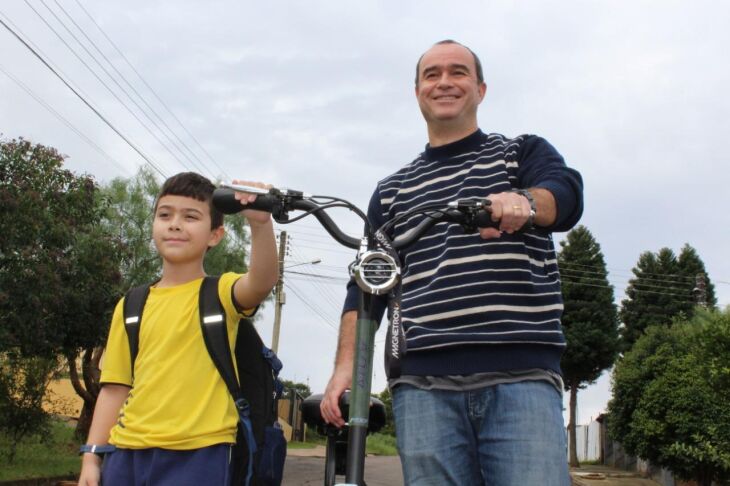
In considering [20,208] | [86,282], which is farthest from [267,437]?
[86,282]

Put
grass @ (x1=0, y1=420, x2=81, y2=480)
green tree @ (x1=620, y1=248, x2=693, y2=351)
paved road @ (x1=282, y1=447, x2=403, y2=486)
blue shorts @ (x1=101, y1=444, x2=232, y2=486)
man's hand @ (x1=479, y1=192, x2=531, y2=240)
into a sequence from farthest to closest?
1. green tree @ (x1=620, y1=248, x2=693, y2=351)
2. paved road @ (x1=282, y1=447, x2=403, y2=486)
3. grass @ (x1=0, y1=420, x2=81, y2=480)
4. blue shorts @ (x1=101, y1=444, x2=232, y2=486)
5. man's hand @ (x1=479, y1=192, x2=531, y2=240)

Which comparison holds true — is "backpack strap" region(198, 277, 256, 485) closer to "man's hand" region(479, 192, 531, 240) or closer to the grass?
→ "man's hand" region(479, 192, 531, 240)

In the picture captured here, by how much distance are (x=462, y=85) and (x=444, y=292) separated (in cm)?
80

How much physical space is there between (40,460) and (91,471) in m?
15.3

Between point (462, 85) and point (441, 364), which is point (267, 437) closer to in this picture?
point (441, 364)

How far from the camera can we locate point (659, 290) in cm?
4206

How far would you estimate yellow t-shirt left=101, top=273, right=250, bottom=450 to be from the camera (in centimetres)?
290

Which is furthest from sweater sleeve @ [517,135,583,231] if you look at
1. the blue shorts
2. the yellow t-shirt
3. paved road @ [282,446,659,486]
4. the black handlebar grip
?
paved road @ [282,446,659,486]

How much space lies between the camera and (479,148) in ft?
9.78

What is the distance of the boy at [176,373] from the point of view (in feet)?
9.41

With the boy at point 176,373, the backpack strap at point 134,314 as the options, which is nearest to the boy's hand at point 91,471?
the boy at point 176,373

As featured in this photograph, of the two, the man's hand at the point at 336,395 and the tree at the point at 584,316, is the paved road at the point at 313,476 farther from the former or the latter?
the tree at the point at 584,316

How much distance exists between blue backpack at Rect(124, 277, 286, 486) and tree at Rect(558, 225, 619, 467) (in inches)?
1387

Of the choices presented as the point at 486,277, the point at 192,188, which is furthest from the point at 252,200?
the point at 192,188
